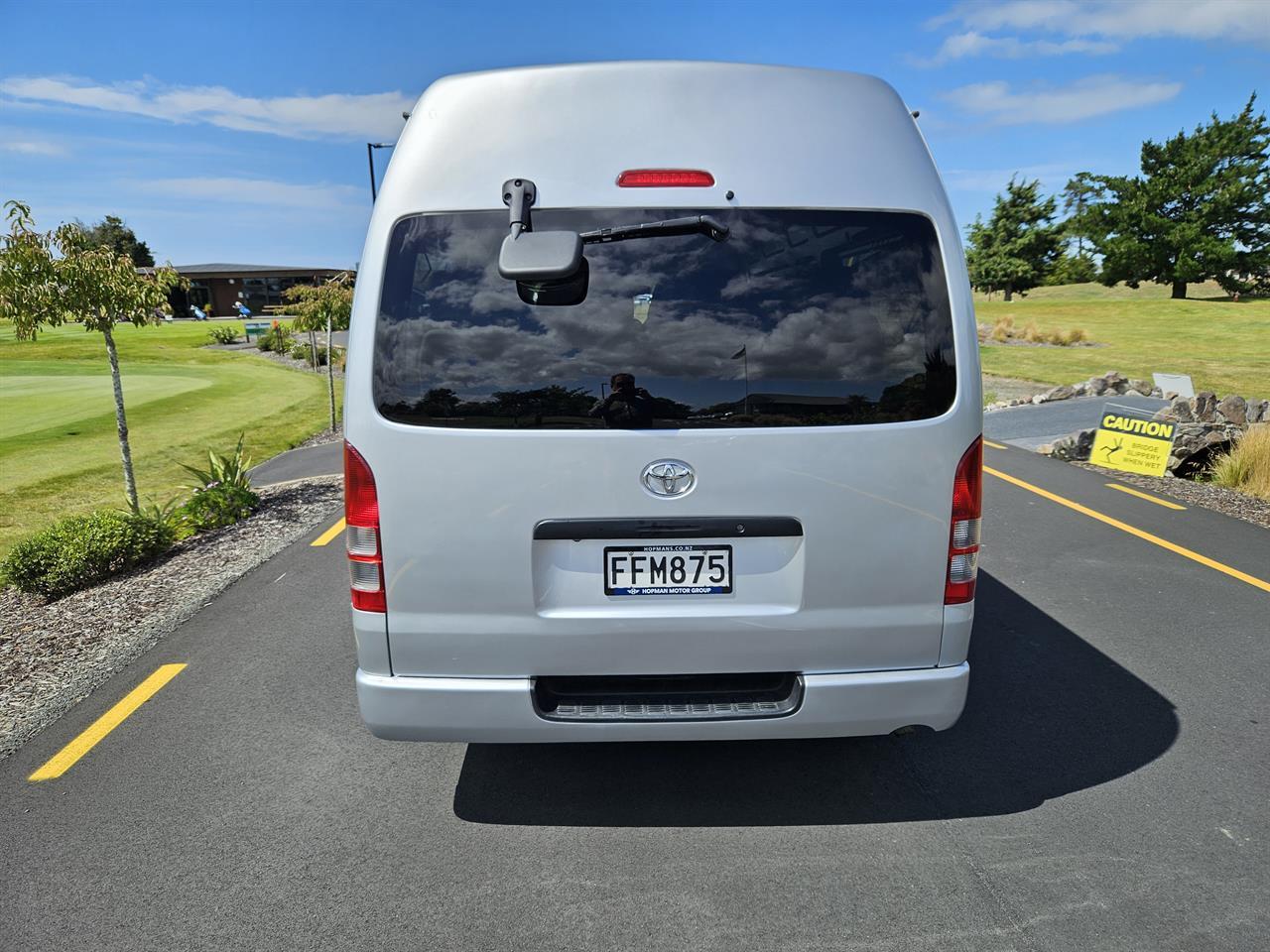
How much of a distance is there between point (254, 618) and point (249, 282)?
8710cm

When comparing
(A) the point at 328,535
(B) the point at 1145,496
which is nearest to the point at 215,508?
(A) the point at 328,535

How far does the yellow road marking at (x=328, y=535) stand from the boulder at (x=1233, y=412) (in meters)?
11.2

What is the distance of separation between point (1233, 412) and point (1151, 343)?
31053 millimetres

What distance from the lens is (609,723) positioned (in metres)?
2.89

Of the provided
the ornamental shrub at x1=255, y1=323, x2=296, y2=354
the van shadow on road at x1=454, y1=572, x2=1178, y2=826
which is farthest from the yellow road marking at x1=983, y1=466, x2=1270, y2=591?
the ornamental shrub at x1=255, y1=323, x2=296, y2=354

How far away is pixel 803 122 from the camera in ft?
9.13

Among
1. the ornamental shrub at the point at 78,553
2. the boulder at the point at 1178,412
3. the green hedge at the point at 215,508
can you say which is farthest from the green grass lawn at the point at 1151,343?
the ornamental shrub at the point at 78,553

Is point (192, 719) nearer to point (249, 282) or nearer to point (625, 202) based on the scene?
point (625, 202)

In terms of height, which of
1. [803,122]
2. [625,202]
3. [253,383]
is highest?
[803,122]

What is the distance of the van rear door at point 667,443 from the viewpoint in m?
2.68

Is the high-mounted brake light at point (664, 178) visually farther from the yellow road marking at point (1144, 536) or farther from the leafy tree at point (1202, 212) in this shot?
the leafy tree at point (1202, 212)

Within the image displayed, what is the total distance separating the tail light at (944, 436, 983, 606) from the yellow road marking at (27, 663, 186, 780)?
364 cm

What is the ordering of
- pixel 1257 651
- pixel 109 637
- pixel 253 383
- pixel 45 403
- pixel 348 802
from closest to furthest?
pixel 348 802 < pixel 1257 651 < pixel 109 637 < pixel 45 403 < pixel 253 383

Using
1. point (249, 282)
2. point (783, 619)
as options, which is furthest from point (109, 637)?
point (249, 282)
